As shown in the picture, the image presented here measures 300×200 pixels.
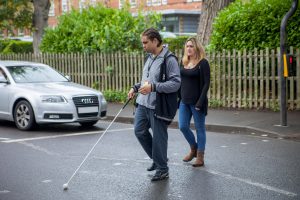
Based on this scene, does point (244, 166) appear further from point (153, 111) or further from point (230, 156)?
point (153, 111)

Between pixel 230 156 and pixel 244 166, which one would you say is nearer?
pixel 244 166

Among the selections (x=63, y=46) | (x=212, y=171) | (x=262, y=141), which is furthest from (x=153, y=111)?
(x=63, y=46)

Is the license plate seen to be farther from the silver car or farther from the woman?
the woman

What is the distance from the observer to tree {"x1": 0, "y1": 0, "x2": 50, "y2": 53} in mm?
24531

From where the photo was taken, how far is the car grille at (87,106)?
11.3 metres

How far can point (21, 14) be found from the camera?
25.3 meters

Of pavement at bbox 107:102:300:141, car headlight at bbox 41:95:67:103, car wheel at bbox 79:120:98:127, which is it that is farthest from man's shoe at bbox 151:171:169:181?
car wheel at bbox 79:120:98:127

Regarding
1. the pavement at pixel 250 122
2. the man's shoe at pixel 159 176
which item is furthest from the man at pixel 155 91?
the pavement at pixel 250 122

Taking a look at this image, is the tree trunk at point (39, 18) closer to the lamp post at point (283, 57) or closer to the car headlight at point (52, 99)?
the car headlight at point (52, 99)

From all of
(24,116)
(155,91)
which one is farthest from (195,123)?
(24,116)

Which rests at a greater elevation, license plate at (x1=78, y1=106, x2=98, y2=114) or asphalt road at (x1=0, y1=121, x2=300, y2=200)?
license plate at (x1=78, y1=106, x2=98, y2=114)

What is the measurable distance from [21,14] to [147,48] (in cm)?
1981

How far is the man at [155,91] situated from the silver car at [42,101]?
4550 mm

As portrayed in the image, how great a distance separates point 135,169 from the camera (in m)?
7.51
